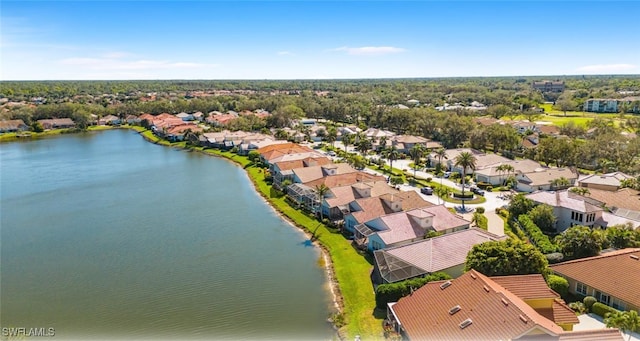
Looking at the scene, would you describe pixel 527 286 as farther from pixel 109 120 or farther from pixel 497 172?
pixel 109 120

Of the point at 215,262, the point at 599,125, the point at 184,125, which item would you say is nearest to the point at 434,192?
the point at 215,262

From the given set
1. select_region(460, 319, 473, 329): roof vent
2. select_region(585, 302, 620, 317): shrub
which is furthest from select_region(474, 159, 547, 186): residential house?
select_region(460, 319, 473, 329): roof vent

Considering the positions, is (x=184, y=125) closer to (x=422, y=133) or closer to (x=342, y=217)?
(x=422, y=133)

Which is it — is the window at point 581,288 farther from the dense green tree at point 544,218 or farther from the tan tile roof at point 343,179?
the tan tile roof at point 343,179

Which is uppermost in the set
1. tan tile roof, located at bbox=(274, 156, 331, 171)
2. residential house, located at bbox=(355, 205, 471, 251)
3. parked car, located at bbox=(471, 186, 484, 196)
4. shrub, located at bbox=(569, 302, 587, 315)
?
tan tile roof, located at bbox=(274, 156, 331, 171)

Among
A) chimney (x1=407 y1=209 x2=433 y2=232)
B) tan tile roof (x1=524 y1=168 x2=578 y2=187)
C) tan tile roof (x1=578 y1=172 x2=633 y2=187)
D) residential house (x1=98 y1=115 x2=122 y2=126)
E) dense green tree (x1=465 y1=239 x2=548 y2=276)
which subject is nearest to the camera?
dense green tree (x1=465 y1=239 x2=548 y2=276)

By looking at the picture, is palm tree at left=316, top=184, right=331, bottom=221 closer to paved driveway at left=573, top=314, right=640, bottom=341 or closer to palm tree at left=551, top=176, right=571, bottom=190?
paved driveway at left=573, top=314, right=640, bottom=341
